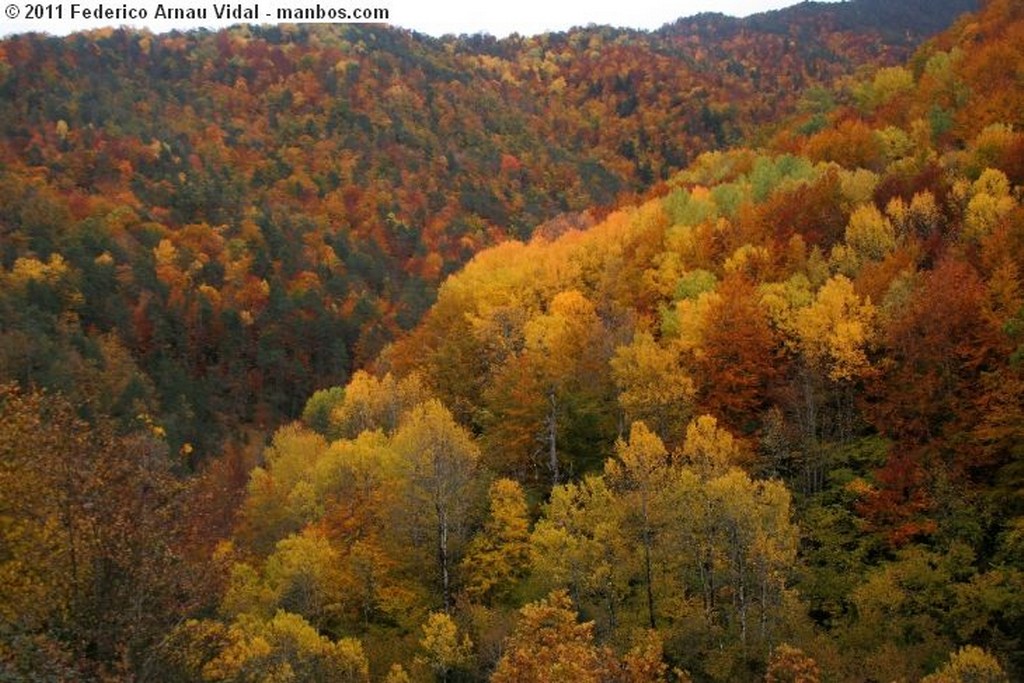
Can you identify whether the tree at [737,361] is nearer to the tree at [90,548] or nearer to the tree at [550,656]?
the tree at [550,656]

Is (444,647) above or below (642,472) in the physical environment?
below

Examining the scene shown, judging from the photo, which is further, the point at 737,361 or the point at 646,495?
the point at 737,361

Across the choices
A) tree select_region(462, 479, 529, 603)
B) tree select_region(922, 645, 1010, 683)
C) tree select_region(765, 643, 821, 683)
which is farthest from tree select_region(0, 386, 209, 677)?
tree select_region(462, 479, 529, 603)

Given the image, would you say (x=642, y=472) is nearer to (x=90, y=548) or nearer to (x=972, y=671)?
(x=972, y=671)

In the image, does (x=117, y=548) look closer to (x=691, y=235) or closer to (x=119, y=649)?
(x=119, y=649)

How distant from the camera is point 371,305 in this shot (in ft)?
447

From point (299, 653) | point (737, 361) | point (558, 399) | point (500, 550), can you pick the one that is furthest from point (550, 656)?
point (737, 361)

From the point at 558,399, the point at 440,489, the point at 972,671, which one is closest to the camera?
the point at 972,671

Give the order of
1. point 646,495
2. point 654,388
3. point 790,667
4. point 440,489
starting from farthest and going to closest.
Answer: point 654,388
point 440,489
point 646,495
point 790,667

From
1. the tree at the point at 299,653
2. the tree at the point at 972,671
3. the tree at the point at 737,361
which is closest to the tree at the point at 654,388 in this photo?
the tree at the point at 737,361

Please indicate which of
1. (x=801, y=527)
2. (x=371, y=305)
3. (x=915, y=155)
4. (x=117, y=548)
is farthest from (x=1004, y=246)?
(x=371, y=305)

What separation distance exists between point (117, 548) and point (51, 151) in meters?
171

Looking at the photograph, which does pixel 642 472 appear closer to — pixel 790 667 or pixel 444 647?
pixel 444 647

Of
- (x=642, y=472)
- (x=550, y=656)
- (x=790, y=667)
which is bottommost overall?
(x=790, y=667)
